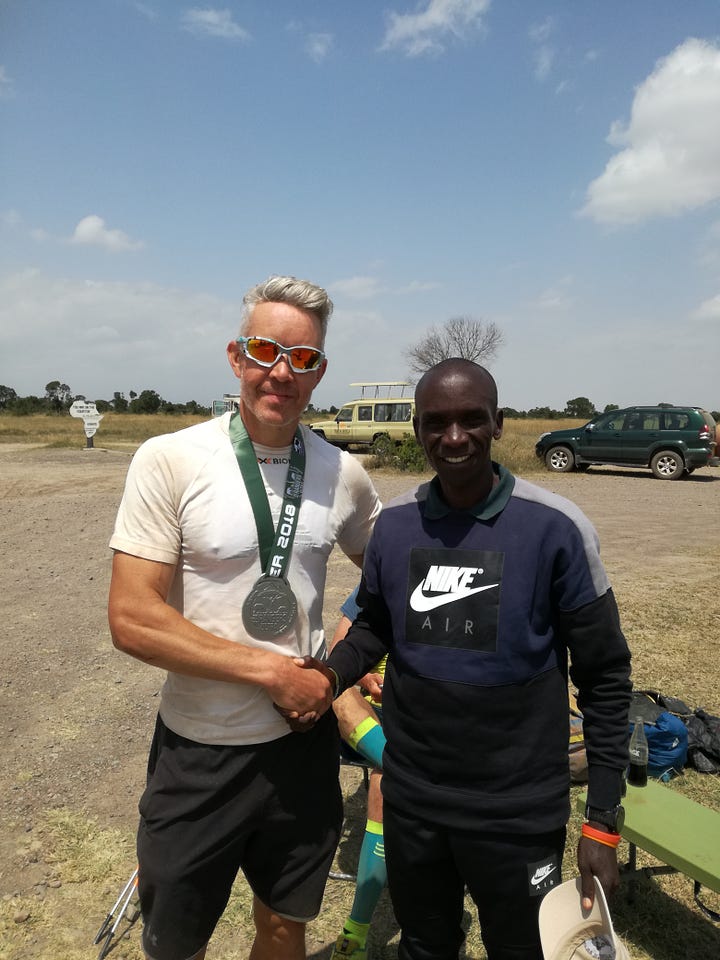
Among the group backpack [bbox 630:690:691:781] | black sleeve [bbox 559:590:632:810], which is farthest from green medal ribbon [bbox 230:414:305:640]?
backpack [bbox 630:690:691:781]

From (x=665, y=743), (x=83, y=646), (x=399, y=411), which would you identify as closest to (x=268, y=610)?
(x=665, y=743)

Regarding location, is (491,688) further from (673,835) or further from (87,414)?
(87,414)

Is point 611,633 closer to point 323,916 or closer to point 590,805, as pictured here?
point 590,805

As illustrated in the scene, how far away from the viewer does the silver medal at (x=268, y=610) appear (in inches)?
72.0

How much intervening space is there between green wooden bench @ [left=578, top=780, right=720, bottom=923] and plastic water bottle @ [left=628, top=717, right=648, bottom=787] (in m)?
0.04

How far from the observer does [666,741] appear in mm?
3859

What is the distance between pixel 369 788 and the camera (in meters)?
2.88

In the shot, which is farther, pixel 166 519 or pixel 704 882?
pixel 704 882

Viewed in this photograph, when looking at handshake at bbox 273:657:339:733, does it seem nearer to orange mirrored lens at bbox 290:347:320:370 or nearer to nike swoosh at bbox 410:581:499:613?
nike swoosh at bbox 410:581:499:613

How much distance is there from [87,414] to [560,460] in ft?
51.0

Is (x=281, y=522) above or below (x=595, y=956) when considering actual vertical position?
above

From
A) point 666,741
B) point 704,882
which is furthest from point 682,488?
point 704,882

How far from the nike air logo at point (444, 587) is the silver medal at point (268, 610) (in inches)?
13.5

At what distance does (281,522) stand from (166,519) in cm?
30
